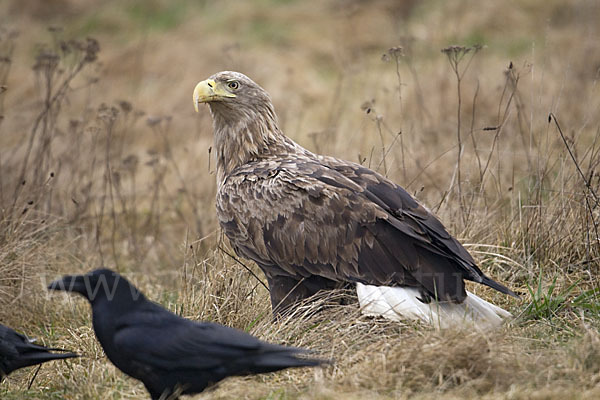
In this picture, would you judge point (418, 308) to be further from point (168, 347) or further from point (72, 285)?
point (72, 285)

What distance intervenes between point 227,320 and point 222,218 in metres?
0.62

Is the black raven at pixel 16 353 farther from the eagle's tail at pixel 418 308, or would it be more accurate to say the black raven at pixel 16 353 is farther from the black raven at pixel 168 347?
the eagle's tail at pixel 418 308

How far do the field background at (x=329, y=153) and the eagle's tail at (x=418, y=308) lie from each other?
81mm

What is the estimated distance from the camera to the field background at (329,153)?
158 inches

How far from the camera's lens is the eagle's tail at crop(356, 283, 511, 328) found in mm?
4344

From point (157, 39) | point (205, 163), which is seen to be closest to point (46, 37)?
point (157, 39)

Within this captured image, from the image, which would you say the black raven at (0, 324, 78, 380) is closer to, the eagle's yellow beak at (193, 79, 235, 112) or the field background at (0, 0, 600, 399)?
the field background at (0, 0, 600, 399)

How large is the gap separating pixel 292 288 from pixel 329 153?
3.65 m

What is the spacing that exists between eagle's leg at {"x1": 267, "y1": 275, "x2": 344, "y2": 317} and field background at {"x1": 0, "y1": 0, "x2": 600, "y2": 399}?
12 cm

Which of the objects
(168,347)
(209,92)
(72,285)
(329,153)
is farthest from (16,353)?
(329,153)

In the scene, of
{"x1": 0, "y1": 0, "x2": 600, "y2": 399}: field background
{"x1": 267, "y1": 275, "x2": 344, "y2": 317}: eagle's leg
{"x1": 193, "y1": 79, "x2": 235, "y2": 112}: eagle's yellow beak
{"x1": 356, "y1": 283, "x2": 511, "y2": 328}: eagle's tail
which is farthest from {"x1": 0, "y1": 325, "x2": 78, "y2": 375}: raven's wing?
{"x1": 193, "y1": 79, "x2": 235, "y2": 112}: eagle's yellow beak

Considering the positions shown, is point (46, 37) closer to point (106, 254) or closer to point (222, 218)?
point (106, 254)

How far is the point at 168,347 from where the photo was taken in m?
3.58

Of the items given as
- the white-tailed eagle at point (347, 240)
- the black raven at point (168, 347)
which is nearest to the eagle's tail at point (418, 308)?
the white-tailed eagle at point (347, 240)
